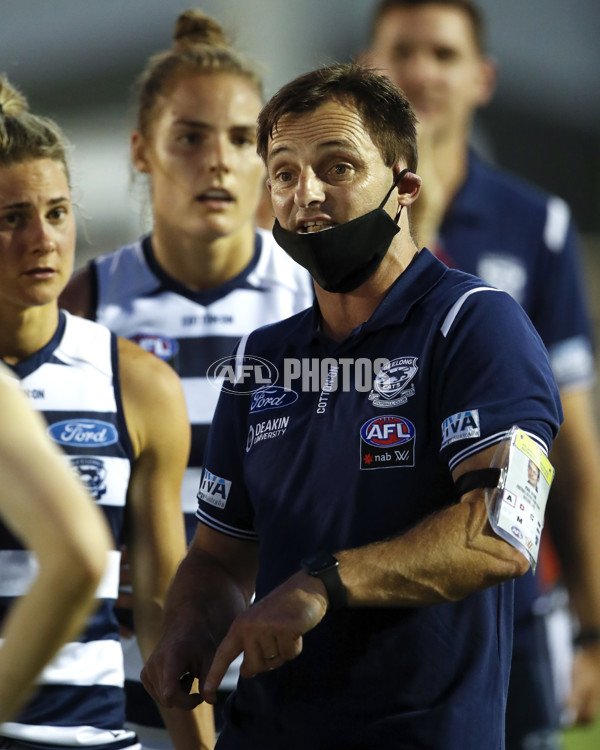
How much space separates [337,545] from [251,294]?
57.4 inches

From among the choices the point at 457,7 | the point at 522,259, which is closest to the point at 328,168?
the point at 522,259

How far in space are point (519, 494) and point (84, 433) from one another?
3.50 feet

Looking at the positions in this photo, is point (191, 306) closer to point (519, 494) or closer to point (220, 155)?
point (220, 155)

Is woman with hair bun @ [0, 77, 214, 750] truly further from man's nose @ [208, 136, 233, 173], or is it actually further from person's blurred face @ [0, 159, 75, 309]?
man's nose @ [208, 136, 233, 173]

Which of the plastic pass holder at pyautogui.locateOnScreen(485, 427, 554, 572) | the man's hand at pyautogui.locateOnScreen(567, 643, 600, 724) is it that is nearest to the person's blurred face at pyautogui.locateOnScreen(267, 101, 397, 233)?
the plastic pass holder at pyautogui.locateOnScreen(485, 427, 554, 572)

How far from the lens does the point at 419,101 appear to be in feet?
17.2

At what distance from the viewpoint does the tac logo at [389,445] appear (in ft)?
7.58

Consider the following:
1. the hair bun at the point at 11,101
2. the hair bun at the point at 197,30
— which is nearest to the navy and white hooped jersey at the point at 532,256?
the hair bun at the point at 197,30

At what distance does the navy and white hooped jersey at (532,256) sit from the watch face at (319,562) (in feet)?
8.64

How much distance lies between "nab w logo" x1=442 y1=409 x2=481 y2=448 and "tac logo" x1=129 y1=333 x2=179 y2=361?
57.2 inches

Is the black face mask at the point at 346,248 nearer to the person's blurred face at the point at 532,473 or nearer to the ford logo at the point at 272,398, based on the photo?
the ford logo at the point at 272,398

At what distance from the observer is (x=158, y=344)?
141 inches

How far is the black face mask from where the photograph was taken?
2.45 metres

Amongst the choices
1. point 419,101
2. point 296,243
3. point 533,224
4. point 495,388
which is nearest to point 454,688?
point 495,388
